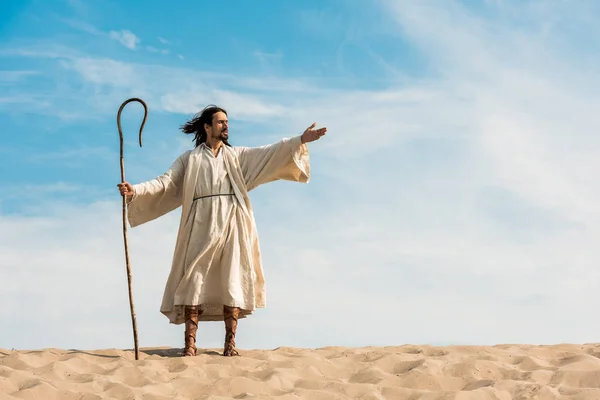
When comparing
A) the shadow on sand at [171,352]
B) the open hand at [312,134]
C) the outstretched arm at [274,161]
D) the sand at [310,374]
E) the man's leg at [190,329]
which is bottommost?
the sand at [310,374]

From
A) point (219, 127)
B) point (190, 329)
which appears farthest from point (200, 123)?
point (190, 329)

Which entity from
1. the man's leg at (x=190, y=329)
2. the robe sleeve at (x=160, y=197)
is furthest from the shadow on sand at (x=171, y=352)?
the robe sleeve at (x=160, y=197)

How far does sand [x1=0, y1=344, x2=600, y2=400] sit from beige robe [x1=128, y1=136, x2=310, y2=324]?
1.81ft

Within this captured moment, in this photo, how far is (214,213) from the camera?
285 inches

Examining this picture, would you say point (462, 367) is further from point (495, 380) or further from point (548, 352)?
point (548, 352)

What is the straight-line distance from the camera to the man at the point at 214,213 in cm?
714

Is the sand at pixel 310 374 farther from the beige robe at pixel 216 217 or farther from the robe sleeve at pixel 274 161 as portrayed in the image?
the robe sleeve at pixel 274 161

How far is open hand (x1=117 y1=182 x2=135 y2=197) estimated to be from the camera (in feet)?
23.3

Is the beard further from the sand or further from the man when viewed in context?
the sand

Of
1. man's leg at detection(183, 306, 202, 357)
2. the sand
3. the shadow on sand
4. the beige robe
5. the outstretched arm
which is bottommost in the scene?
the sand

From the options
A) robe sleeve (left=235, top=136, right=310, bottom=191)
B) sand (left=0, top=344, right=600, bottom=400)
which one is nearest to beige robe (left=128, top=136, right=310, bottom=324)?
robe sleeve (left=235, top=136, right=310, bottom=191)

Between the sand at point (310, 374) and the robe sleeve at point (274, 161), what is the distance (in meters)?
1.66

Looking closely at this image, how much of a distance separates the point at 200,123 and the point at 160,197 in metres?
0.81

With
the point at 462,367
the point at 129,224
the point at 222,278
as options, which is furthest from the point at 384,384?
the point at 129,224
